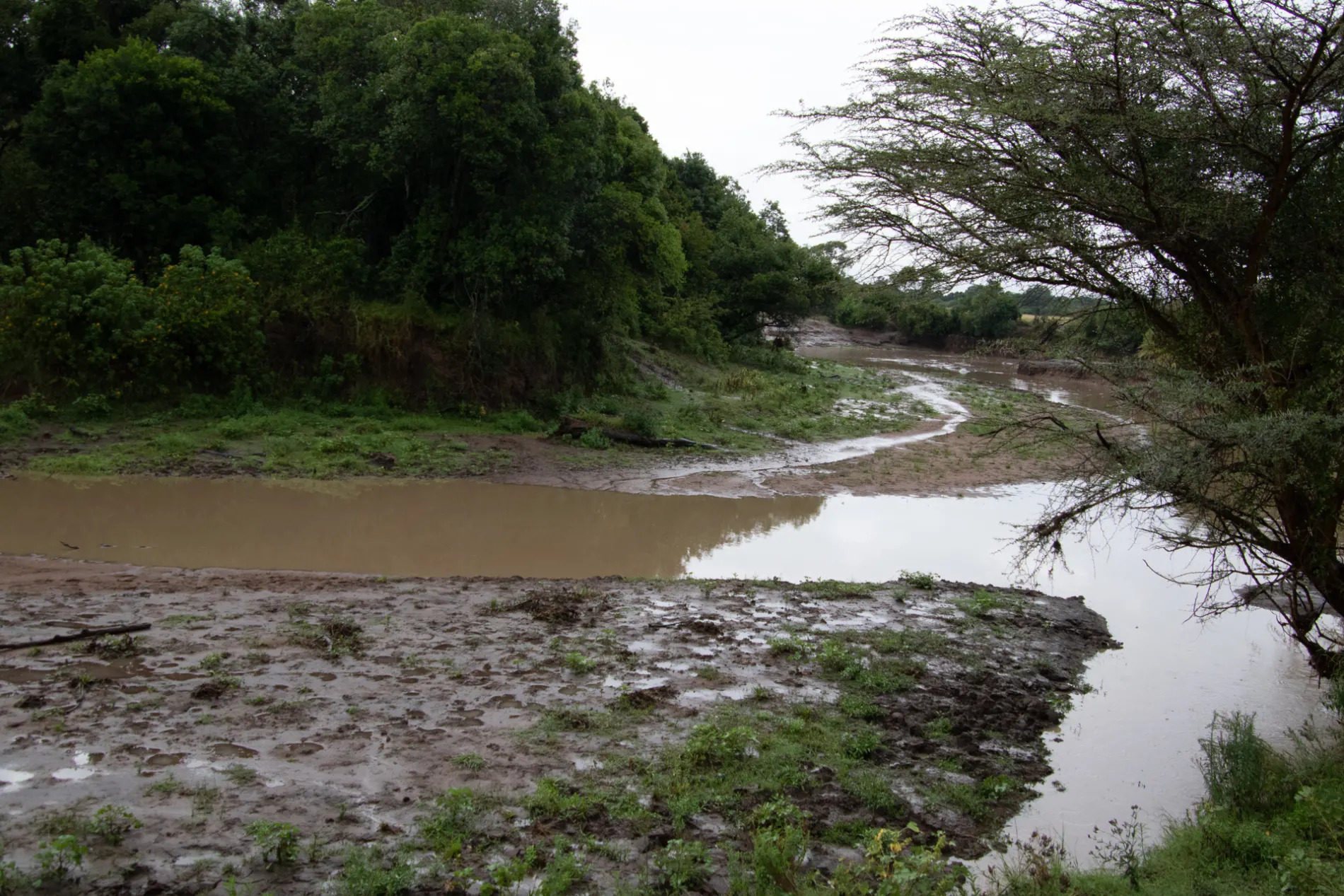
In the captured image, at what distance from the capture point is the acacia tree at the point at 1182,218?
21.8ft

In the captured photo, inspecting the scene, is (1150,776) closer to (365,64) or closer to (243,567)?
(243,567)

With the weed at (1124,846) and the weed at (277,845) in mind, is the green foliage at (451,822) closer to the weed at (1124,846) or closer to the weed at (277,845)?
the weed at (277,845)

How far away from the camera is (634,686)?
7.51 m

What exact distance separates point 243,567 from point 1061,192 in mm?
9384

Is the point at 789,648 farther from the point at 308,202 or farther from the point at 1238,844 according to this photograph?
the point at 308,202

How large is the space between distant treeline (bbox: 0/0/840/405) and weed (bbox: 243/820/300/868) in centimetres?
1450

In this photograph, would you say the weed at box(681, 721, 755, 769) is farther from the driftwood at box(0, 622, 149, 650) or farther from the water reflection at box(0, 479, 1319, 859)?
the driftwood at box(0, 622, 149, 650)

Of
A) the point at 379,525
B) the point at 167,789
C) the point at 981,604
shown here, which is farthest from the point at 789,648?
the point at 379,525

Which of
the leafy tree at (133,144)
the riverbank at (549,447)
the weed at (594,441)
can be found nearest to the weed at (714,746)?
the riverbank at (549,447)

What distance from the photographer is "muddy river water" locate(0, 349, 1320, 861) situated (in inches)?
320

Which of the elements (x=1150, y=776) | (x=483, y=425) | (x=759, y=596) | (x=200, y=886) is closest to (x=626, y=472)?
(x=483, y=425)

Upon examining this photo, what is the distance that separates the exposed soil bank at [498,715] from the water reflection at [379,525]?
1.18 metres

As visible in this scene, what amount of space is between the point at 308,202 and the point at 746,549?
1372 cm

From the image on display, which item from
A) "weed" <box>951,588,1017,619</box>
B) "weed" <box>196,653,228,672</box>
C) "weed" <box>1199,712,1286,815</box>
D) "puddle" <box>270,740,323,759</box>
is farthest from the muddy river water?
"puddle" <box>270,740,323,759</box>
